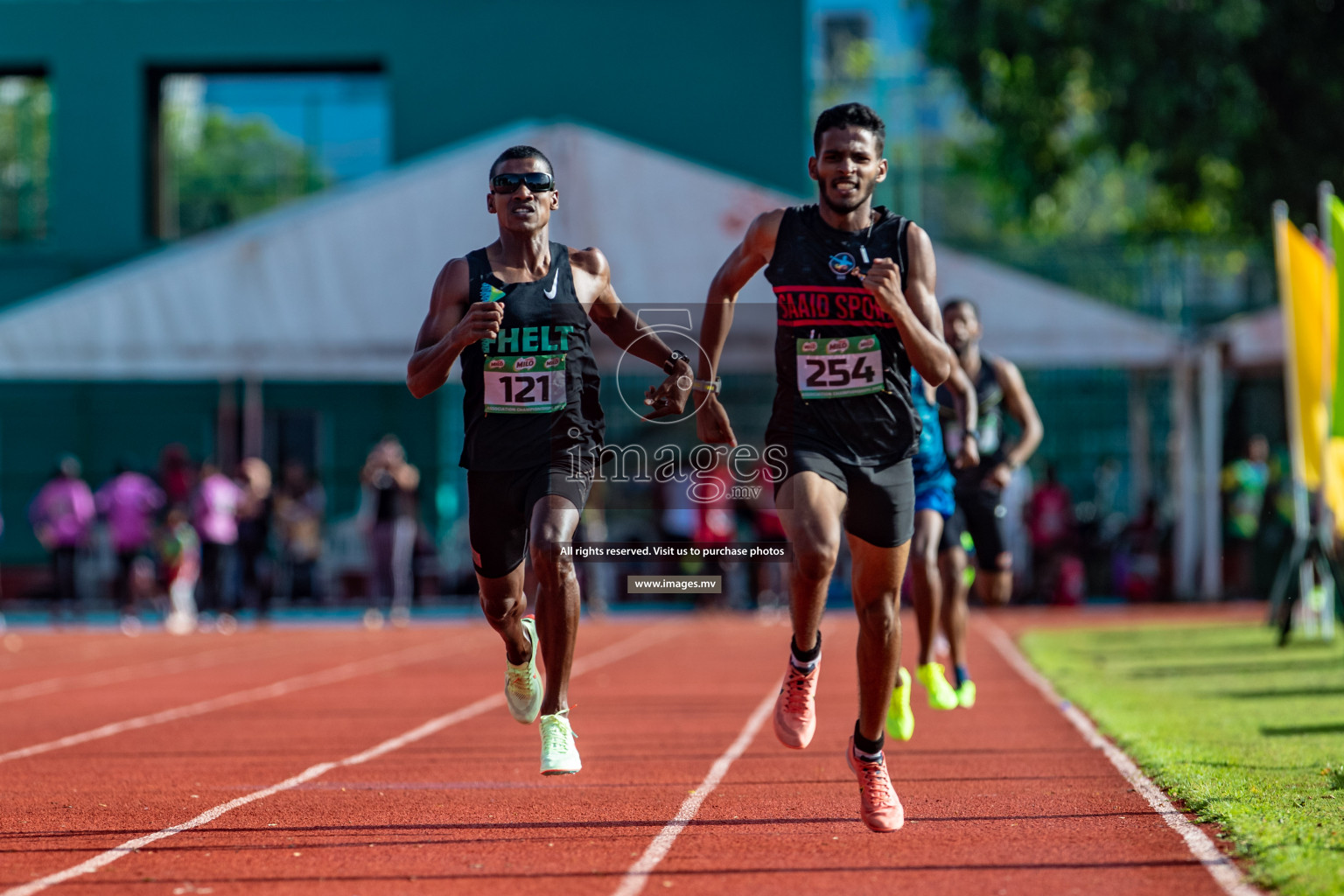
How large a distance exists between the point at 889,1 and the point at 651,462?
125 feet

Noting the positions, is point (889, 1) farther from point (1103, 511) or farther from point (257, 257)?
point (257, 257)

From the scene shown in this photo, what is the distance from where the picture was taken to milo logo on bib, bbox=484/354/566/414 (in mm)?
6199

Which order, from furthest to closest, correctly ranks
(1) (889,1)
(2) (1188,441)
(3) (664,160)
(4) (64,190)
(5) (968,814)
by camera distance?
(1) (889,1) → (4) (64,190) → (2) (1188,441) → (3) (664,160) → (5) (968,814)

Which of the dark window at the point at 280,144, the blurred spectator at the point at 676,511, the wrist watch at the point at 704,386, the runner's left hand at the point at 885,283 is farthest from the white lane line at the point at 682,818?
the dark window at the point at 280,144

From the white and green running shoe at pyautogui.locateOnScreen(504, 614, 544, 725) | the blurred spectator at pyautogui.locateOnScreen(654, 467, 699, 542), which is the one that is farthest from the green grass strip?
the blurred spectator at pyautogui.locateOnScreen(654, 467, 699, 542)

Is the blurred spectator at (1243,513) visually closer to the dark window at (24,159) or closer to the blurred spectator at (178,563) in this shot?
the blurred spectator at (178,563)

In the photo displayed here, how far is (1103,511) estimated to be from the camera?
76.5 feet

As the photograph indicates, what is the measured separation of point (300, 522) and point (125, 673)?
6.78m

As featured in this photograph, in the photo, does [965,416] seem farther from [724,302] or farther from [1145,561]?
[1145,561]

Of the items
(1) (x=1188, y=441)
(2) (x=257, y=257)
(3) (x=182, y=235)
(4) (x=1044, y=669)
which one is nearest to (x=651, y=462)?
(2) (x=257, y=257)

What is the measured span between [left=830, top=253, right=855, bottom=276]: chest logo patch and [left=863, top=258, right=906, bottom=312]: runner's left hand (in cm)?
18

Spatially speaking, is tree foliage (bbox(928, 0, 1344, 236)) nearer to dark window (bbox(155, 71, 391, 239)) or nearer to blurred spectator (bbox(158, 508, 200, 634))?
dark window (bbox(155, 71, 391, 239))

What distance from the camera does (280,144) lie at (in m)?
29.6

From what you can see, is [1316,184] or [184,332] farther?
[1316,184]
